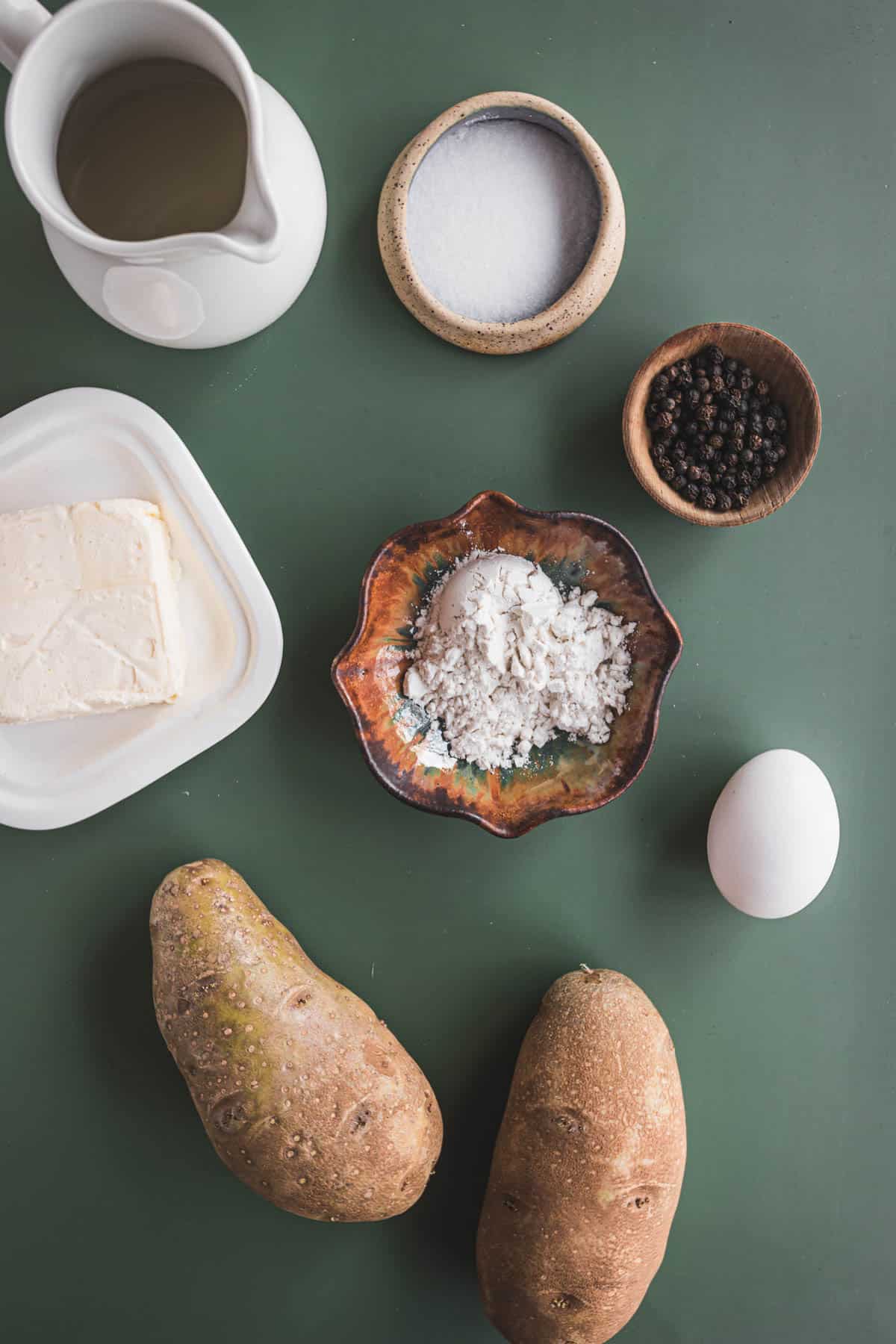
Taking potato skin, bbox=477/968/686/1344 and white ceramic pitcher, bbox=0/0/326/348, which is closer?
white ceramic pitcher, bbox=0/0/326/348

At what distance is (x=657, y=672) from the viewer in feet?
2.85

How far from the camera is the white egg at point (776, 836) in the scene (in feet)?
2.89

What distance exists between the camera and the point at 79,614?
85cm

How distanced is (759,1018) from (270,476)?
0.75 m

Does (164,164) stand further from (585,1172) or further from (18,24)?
(585,1172)

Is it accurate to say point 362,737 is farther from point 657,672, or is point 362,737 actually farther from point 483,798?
point 657,672

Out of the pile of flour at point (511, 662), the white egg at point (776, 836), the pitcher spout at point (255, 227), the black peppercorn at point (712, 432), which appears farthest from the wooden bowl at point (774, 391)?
the pitcher spout at point (255, 227)

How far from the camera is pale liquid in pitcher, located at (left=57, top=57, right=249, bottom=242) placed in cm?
75

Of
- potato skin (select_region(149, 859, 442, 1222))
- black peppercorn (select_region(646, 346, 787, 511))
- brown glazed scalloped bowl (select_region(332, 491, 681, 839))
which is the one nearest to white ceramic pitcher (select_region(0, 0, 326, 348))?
brown glazed scalloped bowl (select_region(332, 491, 681, 839))

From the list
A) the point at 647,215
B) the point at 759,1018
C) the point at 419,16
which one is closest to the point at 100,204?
the point at 419,16

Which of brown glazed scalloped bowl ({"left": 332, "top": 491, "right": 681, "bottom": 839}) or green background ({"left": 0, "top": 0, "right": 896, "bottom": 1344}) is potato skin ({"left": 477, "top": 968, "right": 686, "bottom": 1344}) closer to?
green background ({"left": 0, "top": 0, "right": 896, "bottom": 1344})

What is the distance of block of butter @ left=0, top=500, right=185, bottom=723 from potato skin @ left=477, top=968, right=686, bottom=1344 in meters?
0.50

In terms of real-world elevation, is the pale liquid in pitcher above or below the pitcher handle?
below

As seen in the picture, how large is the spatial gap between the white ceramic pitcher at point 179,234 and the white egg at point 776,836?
632 millimetres
